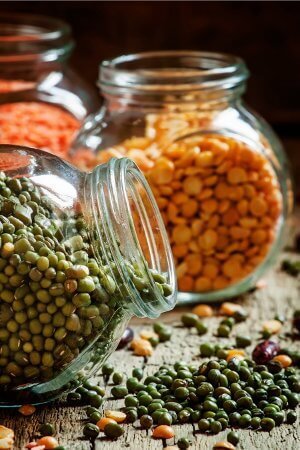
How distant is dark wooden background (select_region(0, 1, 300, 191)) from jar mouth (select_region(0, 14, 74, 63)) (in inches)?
12.1

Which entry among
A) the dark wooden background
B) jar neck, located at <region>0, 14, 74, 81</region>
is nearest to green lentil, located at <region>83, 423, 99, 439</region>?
jar neck, located at <region>0, 14, 74, 81</region>

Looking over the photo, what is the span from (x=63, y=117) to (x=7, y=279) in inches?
34.9

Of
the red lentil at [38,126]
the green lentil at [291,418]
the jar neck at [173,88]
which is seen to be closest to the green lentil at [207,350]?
the green lentil at [291,418]

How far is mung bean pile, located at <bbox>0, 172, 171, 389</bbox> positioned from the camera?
128cm

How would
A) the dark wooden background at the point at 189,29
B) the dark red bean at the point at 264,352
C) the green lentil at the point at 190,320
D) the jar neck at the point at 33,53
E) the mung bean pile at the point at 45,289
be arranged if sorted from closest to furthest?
the mung bean pile at the point at 45,289
the dark red bean at the point at 264,352
the green lentil at the point at 190,320
the jar neck at the point at 33,53
the dark wooden background at the point at 189,29

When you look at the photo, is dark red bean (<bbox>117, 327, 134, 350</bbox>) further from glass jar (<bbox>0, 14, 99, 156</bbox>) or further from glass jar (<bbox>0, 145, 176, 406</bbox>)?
glass jar (<bbox>0, 14, 99, 156</bbox>)

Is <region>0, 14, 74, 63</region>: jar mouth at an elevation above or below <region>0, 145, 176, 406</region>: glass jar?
below

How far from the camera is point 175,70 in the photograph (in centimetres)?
199

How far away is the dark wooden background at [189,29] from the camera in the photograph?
258 cm

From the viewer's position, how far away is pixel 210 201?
5.82ft

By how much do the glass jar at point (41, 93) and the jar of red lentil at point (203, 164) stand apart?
17 centimetres

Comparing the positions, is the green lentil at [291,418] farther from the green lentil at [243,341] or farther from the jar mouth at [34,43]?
the jar mouth at [34,43]

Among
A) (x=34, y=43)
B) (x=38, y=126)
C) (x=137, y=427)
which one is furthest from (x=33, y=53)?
(x=137, y=427)

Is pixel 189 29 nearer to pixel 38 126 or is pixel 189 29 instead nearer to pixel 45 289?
pixel 38 126
